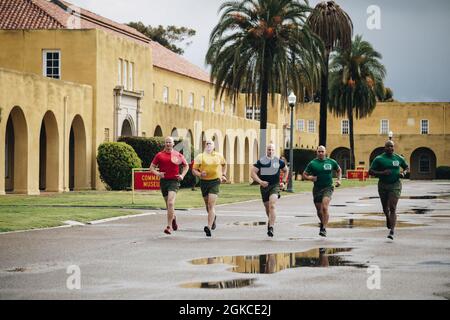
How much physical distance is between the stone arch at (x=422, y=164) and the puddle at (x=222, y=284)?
94.8 m

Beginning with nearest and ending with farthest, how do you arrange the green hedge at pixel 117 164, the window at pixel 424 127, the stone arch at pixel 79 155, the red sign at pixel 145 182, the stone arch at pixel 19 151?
the red sign at pixel 145 182 < the stone arch at pixel 19 151 < the green hedge at pixel 117 164 < the stone arch at pixel 79 155 < the window at pixel 424 127

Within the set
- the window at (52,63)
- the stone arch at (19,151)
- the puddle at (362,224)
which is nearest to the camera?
the puddle at (362,224)

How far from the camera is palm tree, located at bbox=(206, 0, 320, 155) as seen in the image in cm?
4991

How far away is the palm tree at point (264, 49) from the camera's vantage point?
49906 millimetres

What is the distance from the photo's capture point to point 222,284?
11.9m

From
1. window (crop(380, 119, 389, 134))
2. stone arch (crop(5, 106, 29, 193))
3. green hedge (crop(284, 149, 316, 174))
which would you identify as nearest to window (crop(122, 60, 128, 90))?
stone arch (crop(5, 106, 29, 193))

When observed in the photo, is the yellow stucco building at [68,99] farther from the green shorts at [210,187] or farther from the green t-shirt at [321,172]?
the green t-shirt at [321,172]

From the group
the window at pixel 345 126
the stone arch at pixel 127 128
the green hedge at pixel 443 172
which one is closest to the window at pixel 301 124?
the window at pixel 345 126

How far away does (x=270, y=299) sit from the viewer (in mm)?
10562

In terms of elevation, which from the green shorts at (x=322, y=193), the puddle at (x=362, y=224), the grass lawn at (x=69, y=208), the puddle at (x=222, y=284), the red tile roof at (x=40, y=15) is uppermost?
the red tile roof at (x=40, y=15)

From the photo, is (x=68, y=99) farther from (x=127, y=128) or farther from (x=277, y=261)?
(x=277, y=261)

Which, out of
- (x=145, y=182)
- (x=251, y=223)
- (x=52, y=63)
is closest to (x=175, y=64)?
(x=52, y=63)

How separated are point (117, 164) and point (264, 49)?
1109 cm

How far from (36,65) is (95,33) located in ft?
10.8
